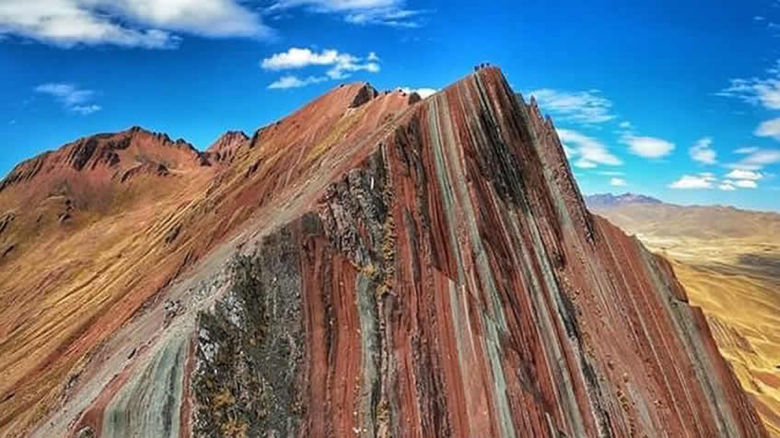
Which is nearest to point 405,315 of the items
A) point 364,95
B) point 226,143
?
point 364,95

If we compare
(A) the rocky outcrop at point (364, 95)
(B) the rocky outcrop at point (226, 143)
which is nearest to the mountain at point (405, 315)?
(A) the rocky outcrop at point (364, 95)

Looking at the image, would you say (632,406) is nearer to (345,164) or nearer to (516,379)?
(516,379)

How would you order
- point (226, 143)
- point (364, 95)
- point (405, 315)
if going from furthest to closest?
point (226, 143) < point (364, 95) < point (405, 315)

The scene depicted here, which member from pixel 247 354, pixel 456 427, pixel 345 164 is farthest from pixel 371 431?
pixel 345 164

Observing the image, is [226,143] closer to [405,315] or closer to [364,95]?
[364,95]

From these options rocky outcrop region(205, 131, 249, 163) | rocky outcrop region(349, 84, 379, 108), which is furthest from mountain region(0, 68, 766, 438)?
rocky outcrop region(205, 131, 249, 163)

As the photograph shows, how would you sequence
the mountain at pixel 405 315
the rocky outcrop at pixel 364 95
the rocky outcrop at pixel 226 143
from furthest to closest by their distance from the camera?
the rocky outcrop at pixel 226 143 → the rocky outcrop at pixel 364 95 → the mountain at pixel 405 315

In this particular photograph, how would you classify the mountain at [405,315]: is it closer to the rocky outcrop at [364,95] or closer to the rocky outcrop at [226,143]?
the rocky outcrop at [364,95]

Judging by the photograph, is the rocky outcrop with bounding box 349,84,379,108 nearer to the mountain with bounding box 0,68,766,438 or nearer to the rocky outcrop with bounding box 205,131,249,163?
the mountain with bounding box 0,68,766,438
